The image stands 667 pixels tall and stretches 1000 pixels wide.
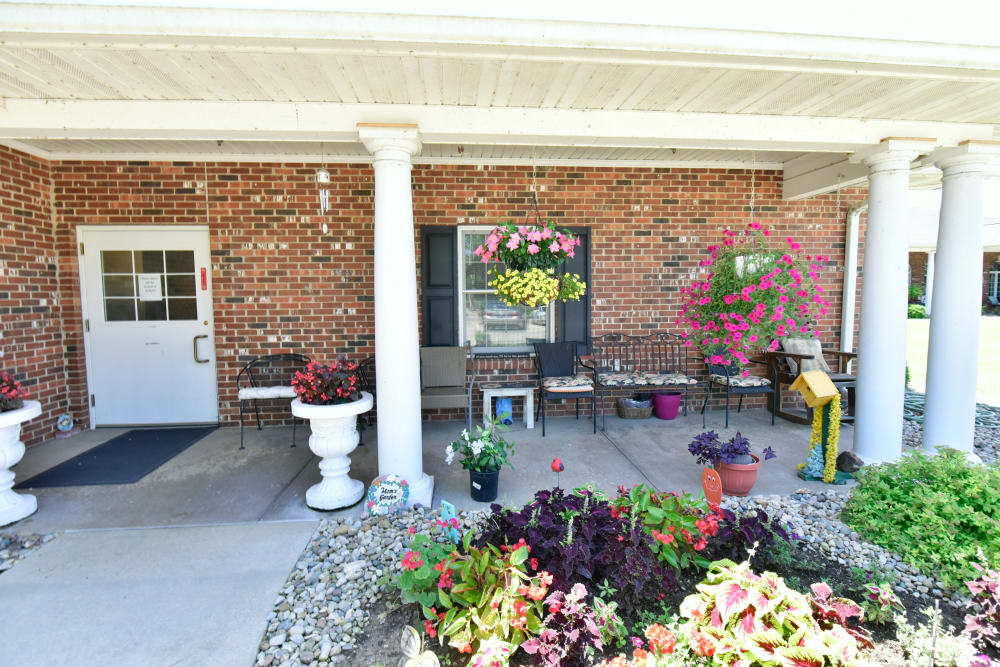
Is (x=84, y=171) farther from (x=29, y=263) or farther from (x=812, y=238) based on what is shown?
(x=812, y=238)

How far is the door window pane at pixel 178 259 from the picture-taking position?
505 centimetres

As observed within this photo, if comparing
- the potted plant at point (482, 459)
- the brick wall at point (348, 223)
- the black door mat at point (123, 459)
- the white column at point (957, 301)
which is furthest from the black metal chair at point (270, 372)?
the white column at point (957, 301)

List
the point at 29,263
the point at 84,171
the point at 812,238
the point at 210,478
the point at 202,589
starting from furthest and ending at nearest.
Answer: the point at 812,238
the point at 84,171
the point at 29,263
the point at 210,478
the point at 202,589

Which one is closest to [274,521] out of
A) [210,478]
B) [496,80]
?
[210,478]

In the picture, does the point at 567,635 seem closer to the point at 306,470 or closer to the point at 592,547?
the point at 592,547

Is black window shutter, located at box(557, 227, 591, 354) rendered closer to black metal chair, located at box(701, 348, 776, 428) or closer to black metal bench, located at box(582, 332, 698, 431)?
black metal bench, located at box(582, 332, 698, 431)

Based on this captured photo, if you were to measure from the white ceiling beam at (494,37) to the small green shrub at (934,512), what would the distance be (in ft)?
6.93

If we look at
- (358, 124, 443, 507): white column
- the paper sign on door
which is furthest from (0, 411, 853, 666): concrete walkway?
the paper sign on door

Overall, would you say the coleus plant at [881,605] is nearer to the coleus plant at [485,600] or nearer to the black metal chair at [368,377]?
the coleus plant at [485,600]

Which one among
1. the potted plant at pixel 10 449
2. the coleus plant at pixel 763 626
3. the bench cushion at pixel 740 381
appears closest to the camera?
the coleus plant at pixel 763 626

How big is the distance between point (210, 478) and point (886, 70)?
5.02 meters

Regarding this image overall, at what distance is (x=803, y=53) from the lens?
2.52 m

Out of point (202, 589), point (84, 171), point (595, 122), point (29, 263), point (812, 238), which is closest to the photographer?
point (202, 589)

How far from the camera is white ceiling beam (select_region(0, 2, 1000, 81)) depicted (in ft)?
7.39
